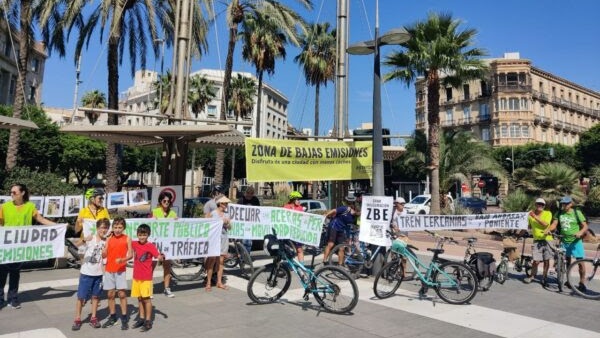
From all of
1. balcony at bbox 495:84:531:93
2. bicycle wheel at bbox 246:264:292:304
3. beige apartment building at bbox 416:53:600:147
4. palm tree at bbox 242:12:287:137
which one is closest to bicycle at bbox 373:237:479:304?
bicycle wheel at bbox 246:264:292:304

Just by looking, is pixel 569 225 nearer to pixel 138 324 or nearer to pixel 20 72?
pixel 138 324

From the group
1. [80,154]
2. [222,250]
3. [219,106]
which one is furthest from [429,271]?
[219,106]

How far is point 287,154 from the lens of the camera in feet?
30.5

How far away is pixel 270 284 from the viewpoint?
6.56 meters

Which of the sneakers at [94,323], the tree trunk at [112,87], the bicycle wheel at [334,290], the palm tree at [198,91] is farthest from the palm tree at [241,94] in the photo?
the sneakers at [94,323]

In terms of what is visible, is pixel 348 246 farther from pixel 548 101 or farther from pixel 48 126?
pixel 548 101

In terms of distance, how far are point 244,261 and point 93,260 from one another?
3.45 m

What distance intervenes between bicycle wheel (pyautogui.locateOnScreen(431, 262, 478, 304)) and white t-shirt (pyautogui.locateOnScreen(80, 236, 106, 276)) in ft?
16.1

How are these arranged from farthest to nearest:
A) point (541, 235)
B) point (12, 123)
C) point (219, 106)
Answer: point (219, 106), point (12, 123), point (541, 235)

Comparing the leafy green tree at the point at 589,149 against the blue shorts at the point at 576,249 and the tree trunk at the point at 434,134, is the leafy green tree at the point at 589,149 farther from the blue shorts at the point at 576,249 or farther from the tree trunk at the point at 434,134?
the blue shorts at the point at 576,249

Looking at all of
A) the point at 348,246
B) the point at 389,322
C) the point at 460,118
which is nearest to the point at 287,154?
the point at 348,246

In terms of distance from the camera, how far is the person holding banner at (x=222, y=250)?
7.38 m

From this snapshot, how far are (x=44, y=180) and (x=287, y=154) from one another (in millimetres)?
7703

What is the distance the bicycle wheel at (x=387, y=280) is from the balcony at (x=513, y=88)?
6239cm
